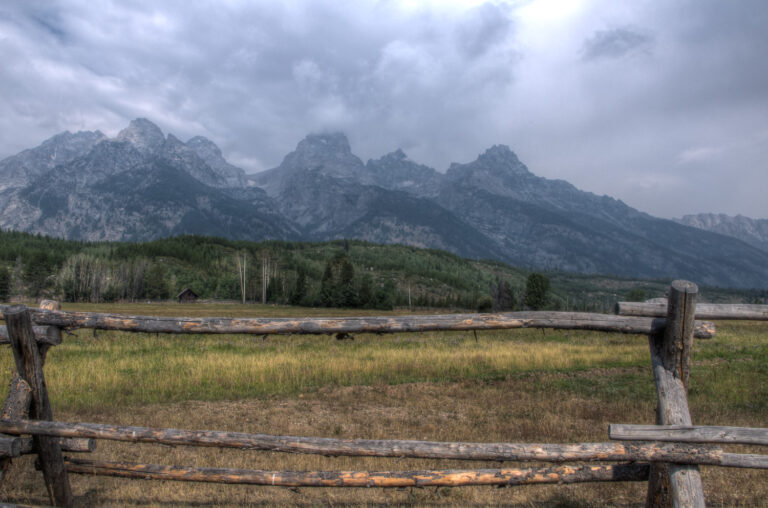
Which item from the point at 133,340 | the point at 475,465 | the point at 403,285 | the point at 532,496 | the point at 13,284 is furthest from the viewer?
the point at 403,285

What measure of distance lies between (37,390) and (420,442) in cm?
455

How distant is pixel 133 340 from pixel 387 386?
17.1 m

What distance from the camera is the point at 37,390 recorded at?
192 inches

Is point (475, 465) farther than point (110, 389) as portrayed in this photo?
No

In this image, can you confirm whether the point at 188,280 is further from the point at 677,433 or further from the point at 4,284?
the point at 677,433

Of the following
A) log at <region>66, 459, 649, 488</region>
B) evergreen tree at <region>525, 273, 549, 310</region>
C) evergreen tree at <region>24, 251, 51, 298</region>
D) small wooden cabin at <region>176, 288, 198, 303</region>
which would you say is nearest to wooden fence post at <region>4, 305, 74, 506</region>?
log at <region>66, 459, 649, 488</region>

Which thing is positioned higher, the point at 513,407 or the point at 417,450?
Result: the point at 417,450

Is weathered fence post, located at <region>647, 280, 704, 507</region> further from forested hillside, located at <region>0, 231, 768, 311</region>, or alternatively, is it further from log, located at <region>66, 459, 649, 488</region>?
forested hillside, located at <region>0, 231, 768, 311</region>

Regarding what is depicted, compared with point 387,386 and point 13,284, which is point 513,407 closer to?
point 387,386

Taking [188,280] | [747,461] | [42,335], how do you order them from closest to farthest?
[747,461] → [42,335] → [188,280]

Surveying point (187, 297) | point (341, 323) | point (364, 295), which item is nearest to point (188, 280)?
point (187, 297)

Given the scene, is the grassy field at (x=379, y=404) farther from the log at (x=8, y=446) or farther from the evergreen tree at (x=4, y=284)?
the evergreen tree at (x=4, y=284)

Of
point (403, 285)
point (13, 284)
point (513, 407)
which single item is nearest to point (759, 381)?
point (513, 407)

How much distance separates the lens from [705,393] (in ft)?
36.3
